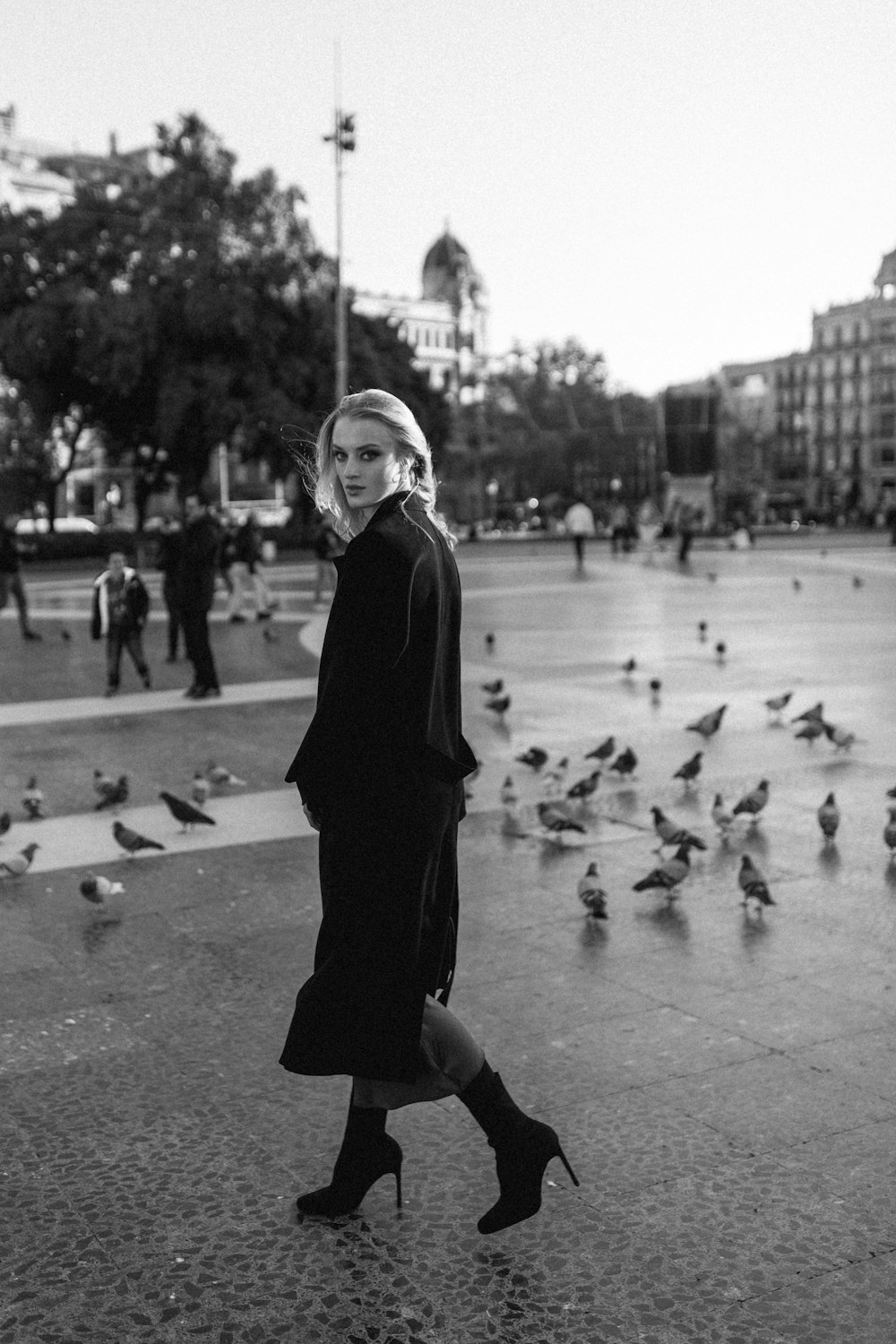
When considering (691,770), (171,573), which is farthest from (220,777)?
(171,573)

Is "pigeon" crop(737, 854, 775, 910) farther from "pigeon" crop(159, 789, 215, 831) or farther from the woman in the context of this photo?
"pigeon" crop(159, 789, 215, 831)

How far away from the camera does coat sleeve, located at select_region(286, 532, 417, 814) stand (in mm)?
3033

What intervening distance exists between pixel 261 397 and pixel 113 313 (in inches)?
156

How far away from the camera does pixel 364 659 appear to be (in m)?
3.04

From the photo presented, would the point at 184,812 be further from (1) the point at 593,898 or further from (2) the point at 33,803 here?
(1) the point at 593,898

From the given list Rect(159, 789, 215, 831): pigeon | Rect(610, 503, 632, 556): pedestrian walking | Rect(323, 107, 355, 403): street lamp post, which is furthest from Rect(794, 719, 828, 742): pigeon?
Rect(610, 503, 632, 556): pedestrian walking

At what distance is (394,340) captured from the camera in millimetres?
45750

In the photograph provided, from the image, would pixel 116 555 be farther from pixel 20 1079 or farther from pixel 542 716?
pixel 20 1079

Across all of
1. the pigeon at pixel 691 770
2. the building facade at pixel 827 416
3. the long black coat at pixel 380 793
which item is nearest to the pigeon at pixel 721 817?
the pigeon at pixel 691 770

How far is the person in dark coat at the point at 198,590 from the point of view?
12.0 m

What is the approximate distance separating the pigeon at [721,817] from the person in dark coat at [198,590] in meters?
5.90

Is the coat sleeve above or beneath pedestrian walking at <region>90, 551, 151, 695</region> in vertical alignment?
above

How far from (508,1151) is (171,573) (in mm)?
12206

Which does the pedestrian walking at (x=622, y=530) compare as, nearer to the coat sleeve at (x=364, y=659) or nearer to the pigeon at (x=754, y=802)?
the pigeon at (x=754, y=802)
